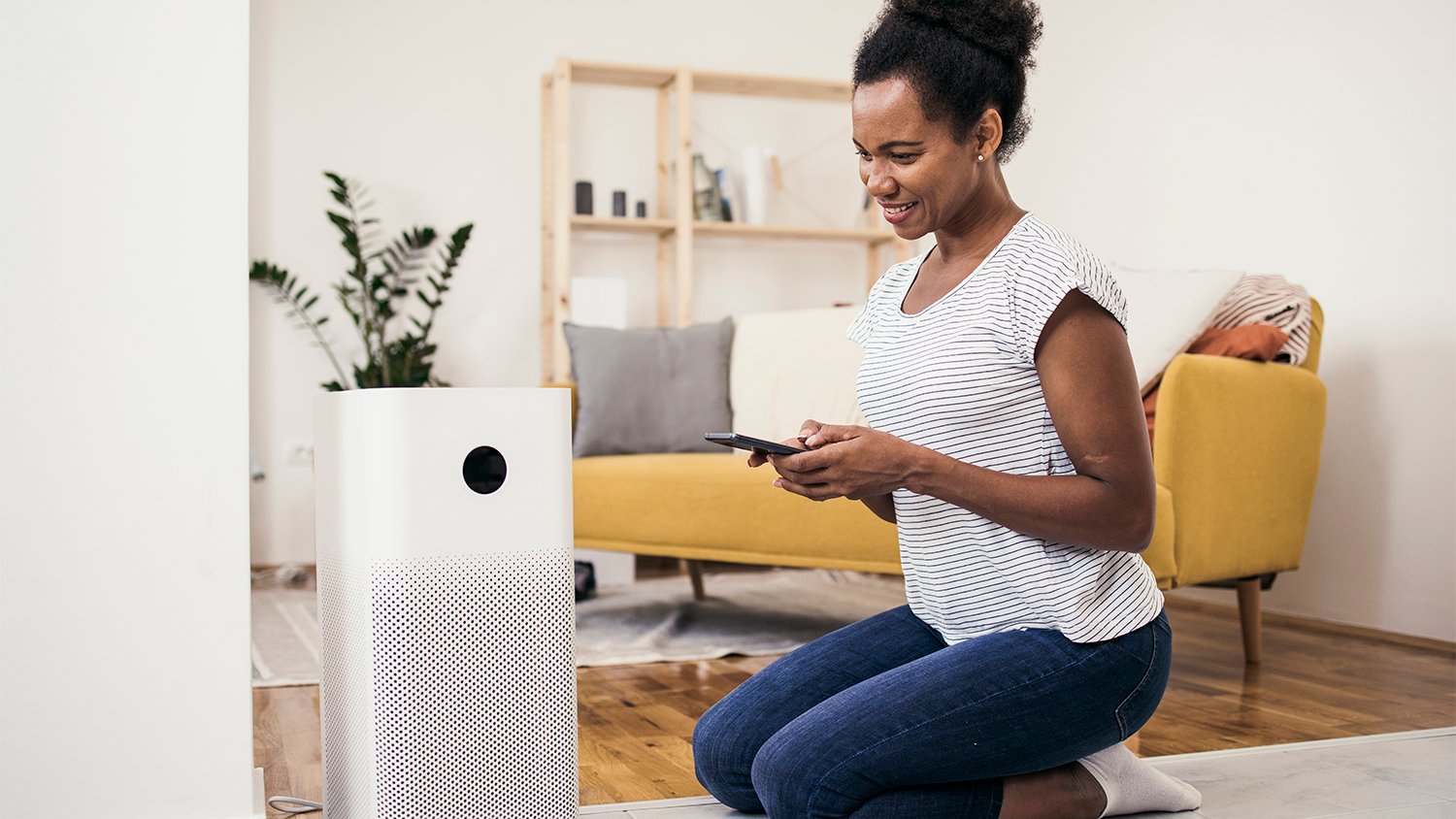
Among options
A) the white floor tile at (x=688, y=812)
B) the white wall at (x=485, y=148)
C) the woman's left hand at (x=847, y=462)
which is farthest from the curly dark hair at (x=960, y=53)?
the white wall at (x=485, y=148)

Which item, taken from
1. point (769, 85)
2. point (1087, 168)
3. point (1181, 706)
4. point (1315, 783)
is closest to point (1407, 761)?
point (1315, 783)

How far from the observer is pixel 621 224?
4203 millimetres

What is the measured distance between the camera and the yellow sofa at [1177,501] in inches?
91.8

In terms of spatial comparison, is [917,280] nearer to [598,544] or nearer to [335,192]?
[598,544]

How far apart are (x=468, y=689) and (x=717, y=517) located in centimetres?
152

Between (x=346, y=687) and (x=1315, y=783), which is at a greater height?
(x=346, y=687)

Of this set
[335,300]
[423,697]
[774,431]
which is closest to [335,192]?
[335,300]

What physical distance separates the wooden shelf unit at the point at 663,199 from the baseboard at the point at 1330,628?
174 centimetres

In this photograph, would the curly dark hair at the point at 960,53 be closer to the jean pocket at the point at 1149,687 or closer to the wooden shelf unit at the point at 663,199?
the jean pocket at the point at 1149,687

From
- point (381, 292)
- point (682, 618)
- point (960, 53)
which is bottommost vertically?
point (682, 618)

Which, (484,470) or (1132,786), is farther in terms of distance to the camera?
(1132,786)

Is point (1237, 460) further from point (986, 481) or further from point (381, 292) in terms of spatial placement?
point (381, 292)

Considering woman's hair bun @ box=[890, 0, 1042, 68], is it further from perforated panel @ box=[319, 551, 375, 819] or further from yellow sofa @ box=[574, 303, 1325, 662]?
yellow sofa @ box=[574, 303, 1325, 662]

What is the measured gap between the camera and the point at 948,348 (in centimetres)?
132
